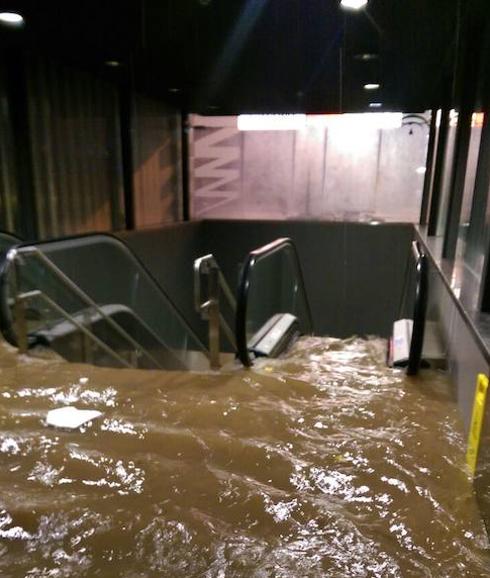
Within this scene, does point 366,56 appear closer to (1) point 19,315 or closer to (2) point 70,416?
(1) point 19,315

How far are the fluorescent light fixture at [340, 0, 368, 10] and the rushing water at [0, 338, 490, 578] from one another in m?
2.71

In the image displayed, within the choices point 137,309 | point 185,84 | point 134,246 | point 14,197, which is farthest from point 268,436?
point 185,84

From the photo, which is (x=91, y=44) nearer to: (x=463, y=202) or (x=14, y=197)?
(x=14, y=197)

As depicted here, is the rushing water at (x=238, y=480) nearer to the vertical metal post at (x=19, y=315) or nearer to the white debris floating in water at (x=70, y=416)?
the white debris floating in water at (x=70, y=416)

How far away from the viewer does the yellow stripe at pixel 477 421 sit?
1640mm

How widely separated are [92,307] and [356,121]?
6112 millimetres

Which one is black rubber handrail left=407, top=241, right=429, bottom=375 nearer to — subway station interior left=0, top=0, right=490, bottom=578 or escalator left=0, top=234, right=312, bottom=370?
subway station interior left=0, top=0, right=490, bottom=578

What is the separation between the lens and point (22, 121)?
4309 millimetres

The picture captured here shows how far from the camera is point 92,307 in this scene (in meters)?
3.60

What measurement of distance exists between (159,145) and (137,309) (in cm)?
337

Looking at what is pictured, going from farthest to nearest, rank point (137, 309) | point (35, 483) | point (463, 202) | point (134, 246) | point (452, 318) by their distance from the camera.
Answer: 1. point (134, 246)
2. point (137, 309)
3. point (463, 202)
4. point (452, 318)
5. point (35, 483)

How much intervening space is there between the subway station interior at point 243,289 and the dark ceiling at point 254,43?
0.04 meters

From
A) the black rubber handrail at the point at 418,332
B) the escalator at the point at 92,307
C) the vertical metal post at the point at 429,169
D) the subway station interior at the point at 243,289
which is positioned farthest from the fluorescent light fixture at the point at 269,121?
the black rubber handrail at the point at 418,332

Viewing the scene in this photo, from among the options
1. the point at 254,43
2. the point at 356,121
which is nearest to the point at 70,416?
the point at 254,43
